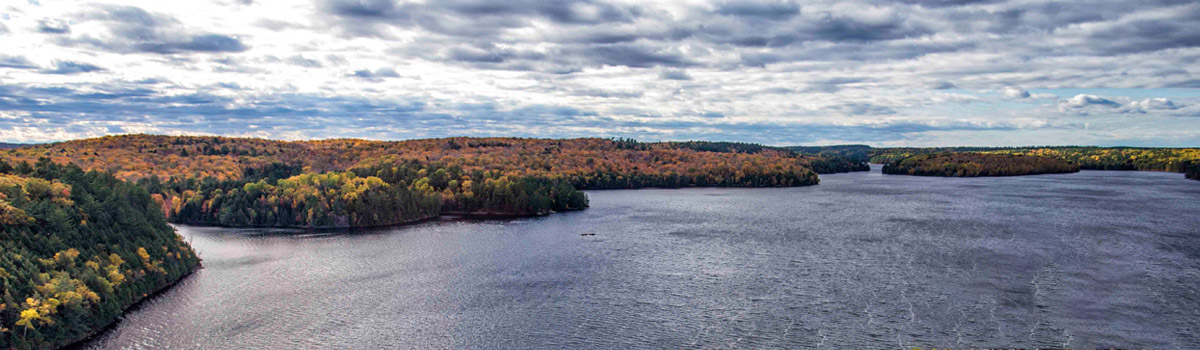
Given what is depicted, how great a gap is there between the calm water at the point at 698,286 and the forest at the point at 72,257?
2.31 metres

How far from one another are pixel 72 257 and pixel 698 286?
4923 centimetres

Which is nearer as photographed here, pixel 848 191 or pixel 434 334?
pixel 434 334

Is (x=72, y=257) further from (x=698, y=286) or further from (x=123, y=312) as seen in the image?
(x=698, y=286)

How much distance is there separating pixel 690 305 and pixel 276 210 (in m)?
81.0

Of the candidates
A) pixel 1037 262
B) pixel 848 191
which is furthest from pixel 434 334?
pixel 848 191

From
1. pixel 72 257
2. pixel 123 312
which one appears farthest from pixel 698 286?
pixel 72 257

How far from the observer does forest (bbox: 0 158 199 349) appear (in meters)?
41.9

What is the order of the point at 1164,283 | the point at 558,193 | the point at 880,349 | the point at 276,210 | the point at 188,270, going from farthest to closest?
1. the point at 558,193
2. the point at 276,210
3. the point at 188,270
4. the point at 1164,283
5. the point at 880,349

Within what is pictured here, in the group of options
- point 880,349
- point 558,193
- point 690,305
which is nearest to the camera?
point 880,349

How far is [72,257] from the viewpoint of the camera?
164ft

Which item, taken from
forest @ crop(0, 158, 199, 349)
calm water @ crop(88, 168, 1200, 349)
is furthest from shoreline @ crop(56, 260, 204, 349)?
calm water @ crop(88, 168, 1200, 349)

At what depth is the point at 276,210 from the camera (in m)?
109

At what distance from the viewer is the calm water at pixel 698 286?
45.7 m

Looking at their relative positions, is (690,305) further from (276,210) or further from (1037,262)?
(276,210)
